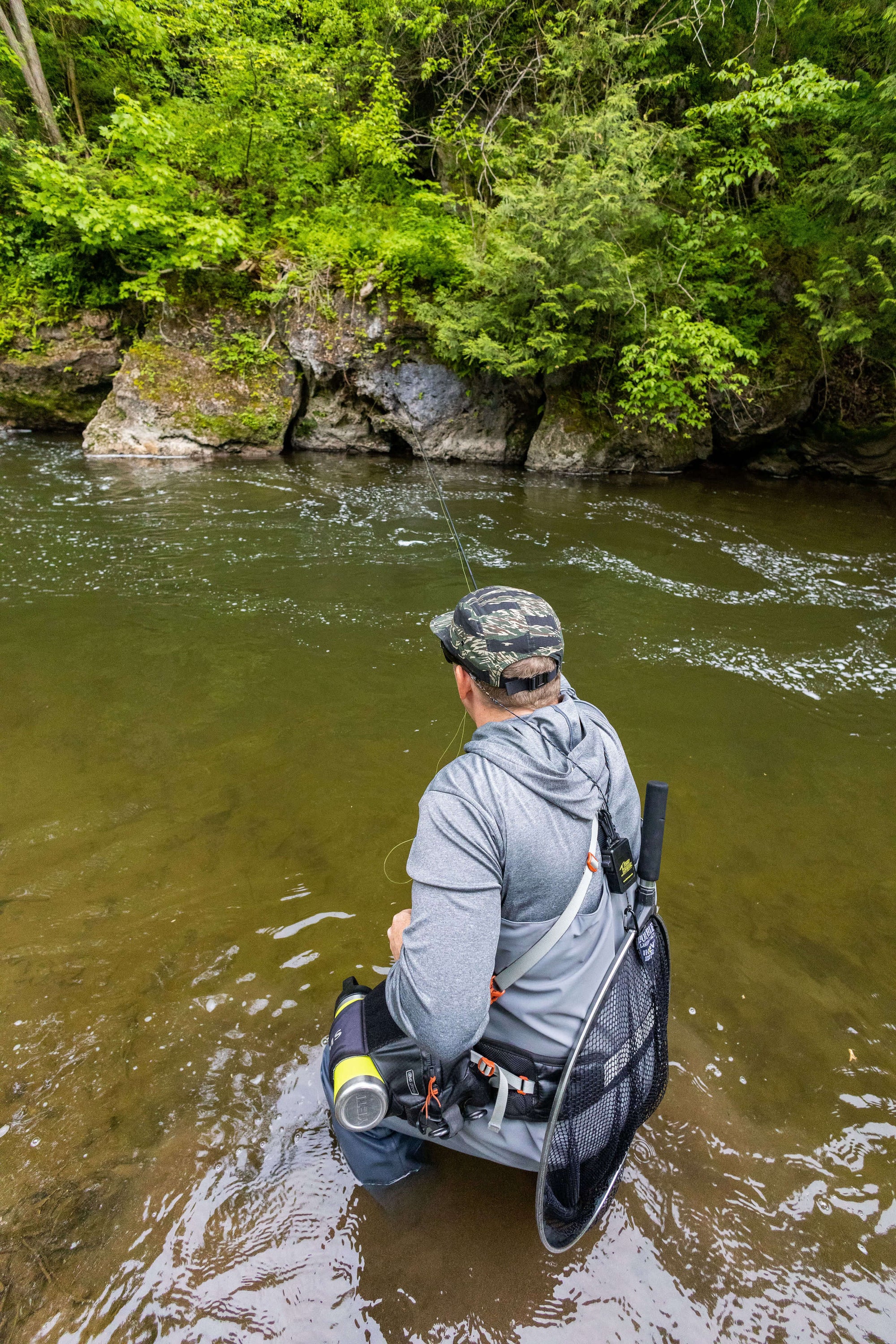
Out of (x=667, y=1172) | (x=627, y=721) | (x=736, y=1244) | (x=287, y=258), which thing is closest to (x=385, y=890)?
(x=667, y=1172)

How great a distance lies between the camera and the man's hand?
157cm

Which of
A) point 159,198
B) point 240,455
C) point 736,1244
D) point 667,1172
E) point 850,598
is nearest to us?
point 736,1244

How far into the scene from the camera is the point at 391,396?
11688 millimetres

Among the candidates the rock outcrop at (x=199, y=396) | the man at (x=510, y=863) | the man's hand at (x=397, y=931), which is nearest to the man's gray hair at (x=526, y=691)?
the man at (x=510, y=863)

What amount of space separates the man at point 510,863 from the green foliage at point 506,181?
9.21 m

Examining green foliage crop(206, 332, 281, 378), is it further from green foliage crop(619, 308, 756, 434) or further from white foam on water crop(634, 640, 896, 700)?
white foam on water crop(634, 640, 896, 700)

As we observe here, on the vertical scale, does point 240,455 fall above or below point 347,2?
below

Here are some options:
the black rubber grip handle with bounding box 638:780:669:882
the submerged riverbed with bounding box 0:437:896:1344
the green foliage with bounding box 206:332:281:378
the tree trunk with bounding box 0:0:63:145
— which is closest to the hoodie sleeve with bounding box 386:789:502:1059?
the black rubber grip handle with bounding box 638:780:669:882

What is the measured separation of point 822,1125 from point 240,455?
11.9m

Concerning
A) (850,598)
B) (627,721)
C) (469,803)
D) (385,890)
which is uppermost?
(469,803)

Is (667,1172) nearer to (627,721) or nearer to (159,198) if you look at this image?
(627,721)

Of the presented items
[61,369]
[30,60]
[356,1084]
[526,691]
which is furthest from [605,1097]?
[30,60]

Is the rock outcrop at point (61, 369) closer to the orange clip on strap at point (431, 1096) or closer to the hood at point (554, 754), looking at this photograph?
the hood at point (554, 754)

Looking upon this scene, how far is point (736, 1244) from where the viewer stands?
1.82 metres
